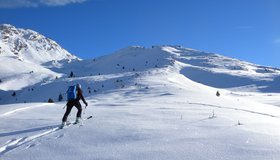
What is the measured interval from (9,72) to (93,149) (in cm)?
10779

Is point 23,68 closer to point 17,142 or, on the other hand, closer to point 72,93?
point 72,93

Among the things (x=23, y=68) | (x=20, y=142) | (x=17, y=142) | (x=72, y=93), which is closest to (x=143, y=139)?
(x=20, y=142)

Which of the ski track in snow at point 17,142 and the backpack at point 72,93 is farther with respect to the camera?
the backpack at point 72,93

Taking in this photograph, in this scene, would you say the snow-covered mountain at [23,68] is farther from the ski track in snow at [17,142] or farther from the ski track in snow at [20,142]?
the ski track in snow at [17,142]

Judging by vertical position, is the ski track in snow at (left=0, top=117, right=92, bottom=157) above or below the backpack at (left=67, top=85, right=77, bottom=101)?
below

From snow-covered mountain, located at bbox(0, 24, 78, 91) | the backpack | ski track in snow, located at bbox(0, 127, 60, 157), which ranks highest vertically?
snow-covered mountain, located at bbox(0, 24, 78, 91)

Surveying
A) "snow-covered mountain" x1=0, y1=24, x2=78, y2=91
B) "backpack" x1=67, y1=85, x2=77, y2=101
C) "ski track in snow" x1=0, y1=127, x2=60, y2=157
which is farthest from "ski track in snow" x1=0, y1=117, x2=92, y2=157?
"snow-covered mountain" x1=0, y1=24, x2=78, y2=91

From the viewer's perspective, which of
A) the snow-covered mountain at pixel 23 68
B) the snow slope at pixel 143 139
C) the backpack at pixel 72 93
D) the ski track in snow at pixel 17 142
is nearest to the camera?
the snow slope at pixel 143 139

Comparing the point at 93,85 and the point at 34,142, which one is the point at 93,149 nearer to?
the point at 34,142

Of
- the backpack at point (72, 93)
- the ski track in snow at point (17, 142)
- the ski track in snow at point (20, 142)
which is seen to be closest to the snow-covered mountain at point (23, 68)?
the backpack at point (72, 93)

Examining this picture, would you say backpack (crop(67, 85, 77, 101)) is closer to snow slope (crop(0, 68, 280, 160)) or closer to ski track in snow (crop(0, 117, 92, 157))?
snow slope (crop(0, 68, 280, 160))

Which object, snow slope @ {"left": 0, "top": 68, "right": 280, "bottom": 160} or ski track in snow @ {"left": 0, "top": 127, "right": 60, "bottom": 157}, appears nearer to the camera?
snow slope @ {"left": 0, "top": 68, "right": 280, "bottom": 160}

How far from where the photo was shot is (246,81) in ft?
269

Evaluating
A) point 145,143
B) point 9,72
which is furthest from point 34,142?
point 9,72
